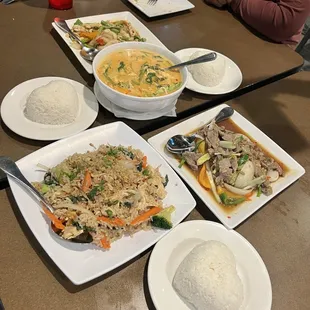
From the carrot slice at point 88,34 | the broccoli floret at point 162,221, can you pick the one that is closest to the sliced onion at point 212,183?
the broccoli floret at point 162,221

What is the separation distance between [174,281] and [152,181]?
32 centimetres

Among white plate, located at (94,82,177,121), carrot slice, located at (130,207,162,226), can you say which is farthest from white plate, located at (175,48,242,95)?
carrot slice, located at (130,207,162,226)

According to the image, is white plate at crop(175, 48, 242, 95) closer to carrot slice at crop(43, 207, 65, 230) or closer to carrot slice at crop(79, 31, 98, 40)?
carrot slice at crop(79, 31, 98, 40)

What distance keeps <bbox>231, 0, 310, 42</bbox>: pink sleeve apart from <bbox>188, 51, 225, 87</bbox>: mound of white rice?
61 cm

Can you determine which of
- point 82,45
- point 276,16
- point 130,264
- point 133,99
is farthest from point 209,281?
point 276,16

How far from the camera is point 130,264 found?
1037mm

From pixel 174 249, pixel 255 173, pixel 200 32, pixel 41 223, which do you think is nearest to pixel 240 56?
pixel 200 32

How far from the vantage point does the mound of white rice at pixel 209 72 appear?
1.61m

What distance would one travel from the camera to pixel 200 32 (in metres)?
2.04

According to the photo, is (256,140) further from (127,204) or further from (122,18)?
(122,18)

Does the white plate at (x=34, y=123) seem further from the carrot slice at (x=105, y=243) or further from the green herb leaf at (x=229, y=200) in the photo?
the green herb leaf at (x=229, y=200)

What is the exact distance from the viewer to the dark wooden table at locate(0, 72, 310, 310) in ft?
3.06

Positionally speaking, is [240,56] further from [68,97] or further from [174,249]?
[174,249]

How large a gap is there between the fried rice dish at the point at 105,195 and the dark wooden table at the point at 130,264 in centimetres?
11
